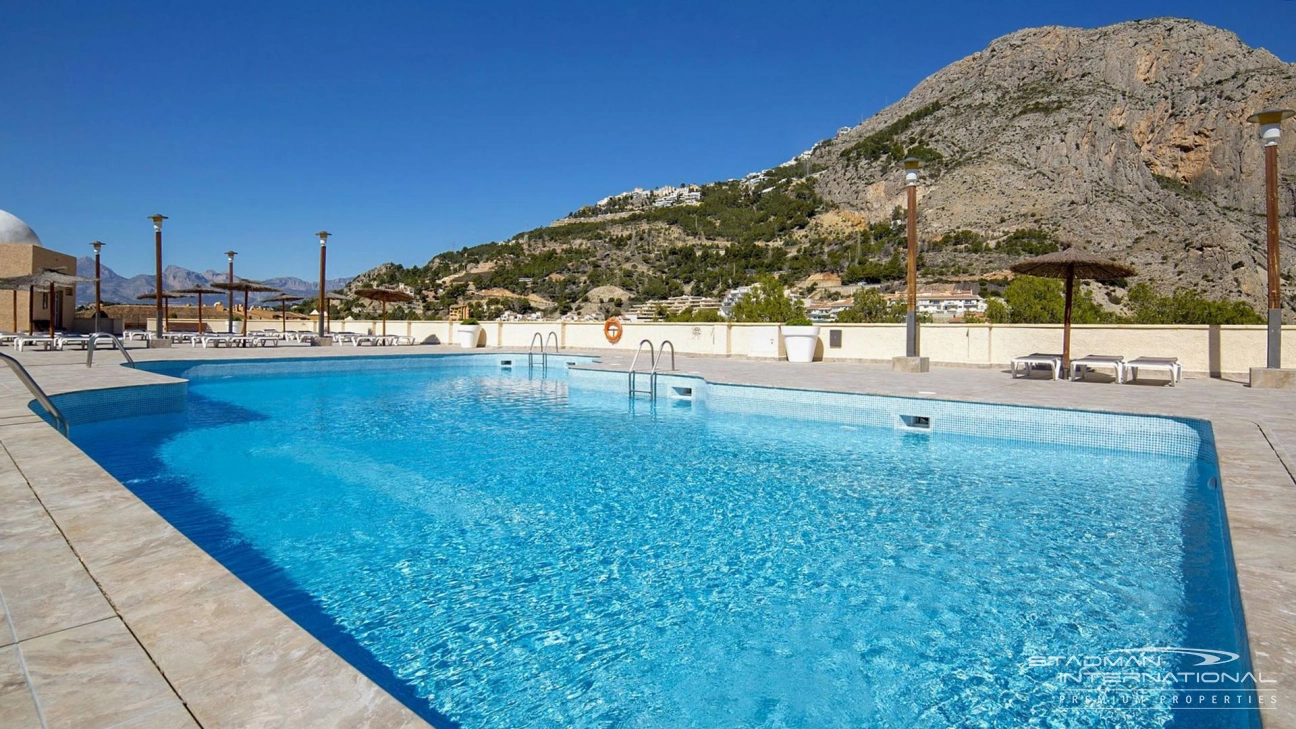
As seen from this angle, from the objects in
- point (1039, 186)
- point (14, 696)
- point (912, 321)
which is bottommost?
point (14, 696)

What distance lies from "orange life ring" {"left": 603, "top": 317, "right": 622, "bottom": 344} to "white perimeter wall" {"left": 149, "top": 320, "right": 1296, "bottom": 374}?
0.88 feet

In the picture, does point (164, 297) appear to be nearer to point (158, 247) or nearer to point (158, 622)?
point (158, 247)

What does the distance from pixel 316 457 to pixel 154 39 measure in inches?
668

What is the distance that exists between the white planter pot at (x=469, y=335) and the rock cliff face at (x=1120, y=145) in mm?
42840

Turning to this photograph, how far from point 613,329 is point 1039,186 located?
46.3 meters

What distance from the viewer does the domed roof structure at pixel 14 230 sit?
2734 cm

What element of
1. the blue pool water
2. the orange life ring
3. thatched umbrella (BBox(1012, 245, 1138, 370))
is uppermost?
thatched umbrella (BBox(1012, 245, 1138, 370))

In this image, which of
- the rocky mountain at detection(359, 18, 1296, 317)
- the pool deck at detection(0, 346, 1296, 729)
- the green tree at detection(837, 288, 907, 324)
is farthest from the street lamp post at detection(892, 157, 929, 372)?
the rocky mountain at detection(359, 18, 1296, 317)

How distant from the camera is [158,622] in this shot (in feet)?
5.69

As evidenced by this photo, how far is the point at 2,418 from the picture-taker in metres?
5.07

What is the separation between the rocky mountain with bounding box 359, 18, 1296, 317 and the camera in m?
45.4

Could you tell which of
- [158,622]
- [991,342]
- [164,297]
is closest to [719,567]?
[158,622]

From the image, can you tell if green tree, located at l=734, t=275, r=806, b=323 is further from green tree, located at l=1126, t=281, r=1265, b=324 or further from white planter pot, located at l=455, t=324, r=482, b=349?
green tree, located at l=1126, t=281, r=1265, b=324

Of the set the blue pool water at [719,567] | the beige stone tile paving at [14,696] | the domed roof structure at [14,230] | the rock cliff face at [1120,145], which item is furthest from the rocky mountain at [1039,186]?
the beige stone tile paving at [14,696]
